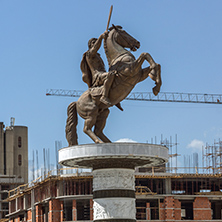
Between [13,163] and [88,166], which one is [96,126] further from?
[13,163]

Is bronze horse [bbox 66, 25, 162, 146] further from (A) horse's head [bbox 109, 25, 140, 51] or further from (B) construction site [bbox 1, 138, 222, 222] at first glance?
(B) construction site [bbox 1, 138, 222, 222]

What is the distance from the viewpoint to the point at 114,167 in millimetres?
21047

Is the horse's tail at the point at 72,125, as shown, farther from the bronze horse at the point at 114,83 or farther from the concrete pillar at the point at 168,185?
the concrete pillar at the point at 168,185

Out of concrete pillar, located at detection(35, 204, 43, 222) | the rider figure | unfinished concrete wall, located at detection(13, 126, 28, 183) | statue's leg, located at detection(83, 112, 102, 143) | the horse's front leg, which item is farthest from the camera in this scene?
unfinished concrete wall, located at detection(13, 126, 28, 183)

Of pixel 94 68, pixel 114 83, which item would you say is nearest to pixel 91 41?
pixel 94 68

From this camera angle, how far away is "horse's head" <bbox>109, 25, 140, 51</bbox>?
22156mm

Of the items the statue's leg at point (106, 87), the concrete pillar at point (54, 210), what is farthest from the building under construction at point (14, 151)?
the statue's leg at point (106, 87)

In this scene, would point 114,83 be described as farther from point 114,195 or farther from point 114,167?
point 114,195

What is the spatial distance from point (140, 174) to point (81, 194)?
6232mm

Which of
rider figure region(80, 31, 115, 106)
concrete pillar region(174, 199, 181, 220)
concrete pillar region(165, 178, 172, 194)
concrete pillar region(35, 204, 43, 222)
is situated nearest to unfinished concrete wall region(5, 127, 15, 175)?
concrete pillar region(35, 204, 43, 222)

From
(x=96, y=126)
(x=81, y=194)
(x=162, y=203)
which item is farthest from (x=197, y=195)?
(x=96, y=126)

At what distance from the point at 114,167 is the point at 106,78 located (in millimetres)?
3181

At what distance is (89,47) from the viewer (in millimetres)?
22547

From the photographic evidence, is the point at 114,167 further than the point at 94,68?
No
